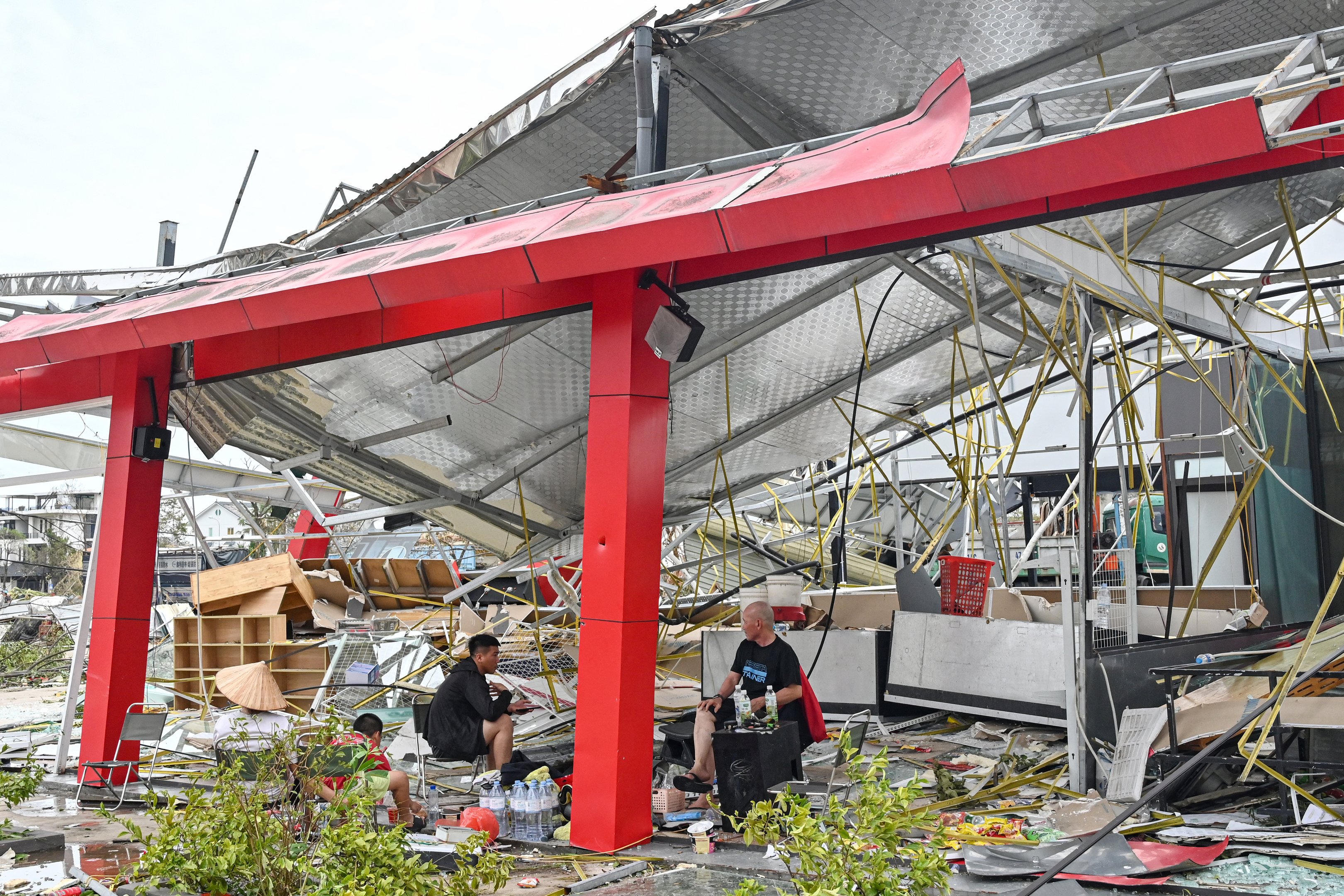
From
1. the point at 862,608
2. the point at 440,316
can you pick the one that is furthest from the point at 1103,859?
the point at 862,608

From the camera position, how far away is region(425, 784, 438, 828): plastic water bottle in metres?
6.86

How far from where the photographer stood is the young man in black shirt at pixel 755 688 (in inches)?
286

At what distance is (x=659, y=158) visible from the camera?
684cm

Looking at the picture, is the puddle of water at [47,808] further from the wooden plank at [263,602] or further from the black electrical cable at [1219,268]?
the black electrical cable at [1219,268]

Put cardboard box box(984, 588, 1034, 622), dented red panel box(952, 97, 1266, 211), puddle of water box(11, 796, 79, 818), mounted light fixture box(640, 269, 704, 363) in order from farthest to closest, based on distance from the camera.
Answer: cardboard box box(984, 588, 1034, 622)
puddle of water box(11, 796, 79, 818)
mounted light fixture box(640, 269, 704, 363)
dented red panel box(952, 97, 1266, 211)

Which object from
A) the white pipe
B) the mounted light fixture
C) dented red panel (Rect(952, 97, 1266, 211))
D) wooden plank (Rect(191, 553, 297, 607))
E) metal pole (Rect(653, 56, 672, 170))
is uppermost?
metal pole (Rect(653, 56, 672, 170))

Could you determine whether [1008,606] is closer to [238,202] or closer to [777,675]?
[777,675]

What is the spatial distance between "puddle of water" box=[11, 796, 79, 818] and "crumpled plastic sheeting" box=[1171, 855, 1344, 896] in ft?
23.7

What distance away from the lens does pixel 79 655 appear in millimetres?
8586

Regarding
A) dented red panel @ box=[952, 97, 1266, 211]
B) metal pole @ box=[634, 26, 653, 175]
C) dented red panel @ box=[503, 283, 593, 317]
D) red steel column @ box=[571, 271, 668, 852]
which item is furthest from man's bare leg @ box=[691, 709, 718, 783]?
dented red panel @ box=[952, 97, 1266, 211]

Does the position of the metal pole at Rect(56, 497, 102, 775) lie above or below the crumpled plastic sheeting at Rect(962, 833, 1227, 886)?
above

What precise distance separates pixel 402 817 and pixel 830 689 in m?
4.95

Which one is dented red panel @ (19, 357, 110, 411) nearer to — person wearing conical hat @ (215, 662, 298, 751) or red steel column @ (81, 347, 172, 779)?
red steel column @ (81, 347, 172, 779)

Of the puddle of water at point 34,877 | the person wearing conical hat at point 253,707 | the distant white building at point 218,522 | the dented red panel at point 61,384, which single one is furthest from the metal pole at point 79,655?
the distant white building at point 218,522
